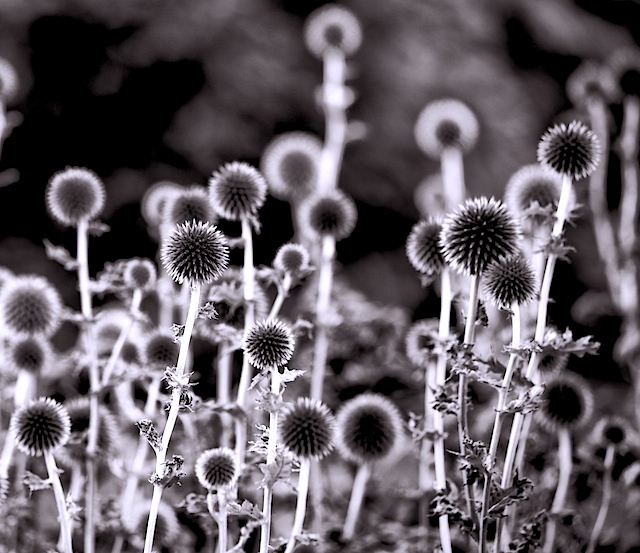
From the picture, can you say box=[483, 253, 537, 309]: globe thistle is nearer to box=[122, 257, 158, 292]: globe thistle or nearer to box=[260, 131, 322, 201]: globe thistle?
box=[122, 257, 158, 292]: globe thistle

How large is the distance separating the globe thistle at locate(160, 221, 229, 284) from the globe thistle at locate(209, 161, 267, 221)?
0.58 meters

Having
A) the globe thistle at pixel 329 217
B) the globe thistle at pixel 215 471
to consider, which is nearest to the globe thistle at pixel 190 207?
the globe thistle at pixel 329 217

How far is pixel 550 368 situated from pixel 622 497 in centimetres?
126

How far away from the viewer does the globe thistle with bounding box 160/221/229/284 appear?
2342 millimetres

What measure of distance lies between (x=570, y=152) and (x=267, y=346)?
1.41m

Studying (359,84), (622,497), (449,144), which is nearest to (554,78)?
(359,84)

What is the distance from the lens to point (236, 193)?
118 inches

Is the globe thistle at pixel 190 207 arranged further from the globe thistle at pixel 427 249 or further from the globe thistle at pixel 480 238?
the globe thistle at pixel 480 238

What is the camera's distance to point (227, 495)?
2.51 metres

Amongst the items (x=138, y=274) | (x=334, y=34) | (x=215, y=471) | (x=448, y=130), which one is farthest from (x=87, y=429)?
(x=334, y=34)

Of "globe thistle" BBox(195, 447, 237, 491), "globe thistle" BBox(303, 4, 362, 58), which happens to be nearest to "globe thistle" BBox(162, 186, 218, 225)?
"globe thistle" BBox(195, 447, 237, 491)

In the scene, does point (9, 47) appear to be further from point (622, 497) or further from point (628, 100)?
point (622, 497)

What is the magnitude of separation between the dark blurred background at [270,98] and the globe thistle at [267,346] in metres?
3.23

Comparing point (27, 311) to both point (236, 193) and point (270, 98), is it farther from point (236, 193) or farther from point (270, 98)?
point (270, 98)
